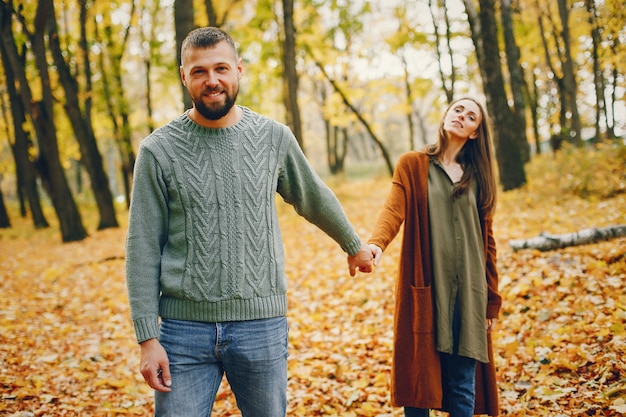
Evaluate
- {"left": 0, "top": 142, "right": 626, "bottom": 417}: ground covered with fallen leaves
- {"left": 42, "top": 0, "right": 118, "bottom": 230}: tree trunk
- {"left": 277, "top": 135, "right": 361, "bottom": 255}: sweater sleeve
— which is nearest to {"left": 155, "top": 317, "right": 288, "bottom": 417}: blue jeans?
{"left": 277, "top": 135, "right": 361, "bottom": 255}: sweater sleeve

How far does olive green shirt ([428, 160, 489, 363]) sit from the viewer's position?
2.88 meters

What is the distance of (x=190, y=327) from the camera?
6.63ft

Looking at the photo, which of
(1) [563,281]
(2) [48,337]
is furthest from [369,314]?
(2) [48,337]

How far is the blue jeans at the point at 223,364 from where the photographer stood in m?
1.99

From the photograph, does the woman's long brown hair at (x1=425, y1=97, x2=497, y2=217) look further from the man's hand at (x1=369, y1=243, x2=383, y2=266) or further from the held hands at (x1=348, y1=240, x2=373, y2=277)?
the held hands at (x1=348, y1=240, x2=373, y2=277)

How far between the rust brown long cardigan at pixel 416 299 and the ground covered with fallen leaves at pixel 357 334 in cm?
104

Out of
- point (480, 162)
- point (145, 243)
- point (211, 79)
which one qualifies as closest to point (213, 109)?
point (211, 79)

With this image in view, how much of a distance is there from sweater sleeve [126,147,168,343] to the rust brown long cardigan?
53.3 inches

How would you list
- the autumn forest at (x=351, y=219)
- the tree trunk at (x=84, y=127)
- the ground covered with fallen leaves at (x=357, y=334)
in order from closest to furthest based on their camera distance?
the ground covered with fallen leaves at (x=357, y=334) < the autumn forest at (x=351, y=219) < the tree trunk at (x=84, y=127)

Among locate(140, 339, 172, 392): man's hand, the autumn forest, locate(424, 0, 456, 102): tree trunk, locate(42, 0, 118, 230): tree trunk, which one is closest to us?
locate(140, 339, 172, 392): man's hand

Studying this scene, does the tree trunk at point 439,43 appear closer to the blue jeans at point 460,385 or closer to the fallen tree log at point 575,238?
the fallen tree log at point 575,238

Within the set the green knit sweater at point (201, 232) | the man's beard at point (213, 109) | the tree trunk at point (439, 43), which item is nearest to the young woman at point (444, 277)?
the green knit sweater at point (201, 232)

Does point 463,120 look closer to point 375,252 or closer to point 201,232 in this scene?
point 375,252

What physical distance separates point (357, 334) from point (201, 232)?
381 cm
